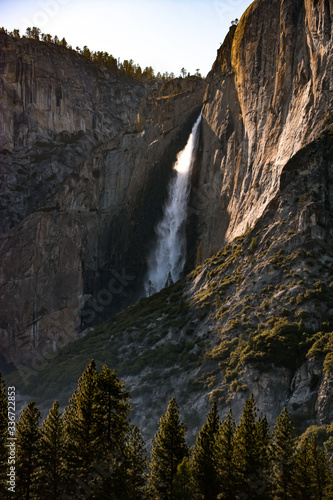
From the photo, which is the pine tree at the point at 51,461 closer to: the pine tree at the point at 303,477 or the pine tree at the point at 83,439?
the pine tree at the point at 83,439

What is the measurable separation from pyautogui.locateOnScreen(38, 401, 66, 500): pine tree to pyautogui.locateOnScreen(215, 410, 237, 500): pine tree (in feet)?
29.4

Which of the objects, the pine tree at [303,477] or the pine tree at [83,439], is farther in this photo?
the pine tree at [83,439]

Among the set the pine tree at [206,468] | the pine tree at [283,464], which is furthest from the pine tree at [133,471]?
the pine tree at [283,464]

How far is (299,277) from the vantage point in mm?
54625

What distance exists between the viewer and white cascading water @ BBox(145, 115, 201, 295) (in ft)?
287

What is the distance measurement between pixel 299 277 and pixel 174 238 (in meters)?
36.7

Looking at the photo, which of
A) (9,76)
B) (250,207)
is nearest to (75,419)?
(250,207)

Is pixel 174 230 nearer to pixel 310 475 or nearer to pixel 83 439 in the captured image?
pixel 83 439

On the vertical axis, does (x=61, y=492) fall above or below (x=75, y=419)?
below

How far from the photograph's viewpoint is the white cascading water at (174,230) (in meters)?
87.4

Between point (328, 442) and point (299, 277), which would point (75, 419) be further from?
point (299, 277)

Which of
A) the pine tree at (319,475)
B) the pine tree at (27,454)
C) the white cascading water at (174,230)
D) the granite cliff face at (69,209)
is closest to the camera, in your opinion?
the pine tree at (319,475)

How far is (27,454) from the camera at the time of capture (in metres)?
→ 36.9

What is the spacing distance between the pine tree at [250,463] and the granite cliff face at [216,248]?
10.4 meters
